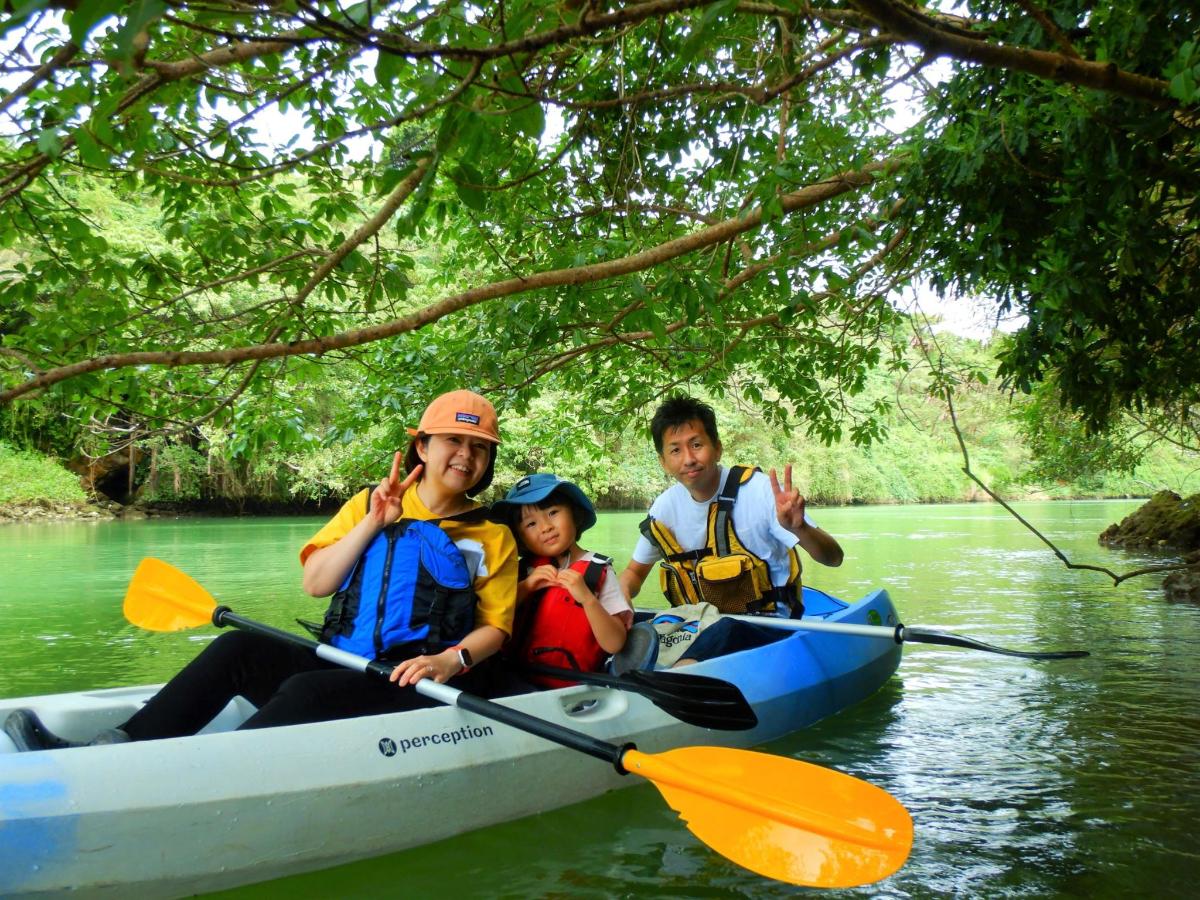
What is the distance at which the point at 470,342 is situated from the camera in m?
5.00

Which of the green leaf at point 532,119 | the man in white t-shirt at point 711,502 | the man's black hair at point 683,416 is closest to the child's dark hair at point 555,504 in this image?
the man in white t-shirt at point 711,502

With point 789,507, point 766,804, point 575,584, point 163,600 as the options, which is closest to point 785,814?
point 766,804

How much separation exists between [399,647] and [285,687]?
308 mm

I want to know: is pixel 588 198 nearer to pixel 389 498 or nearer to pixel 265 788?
pixel 389 498

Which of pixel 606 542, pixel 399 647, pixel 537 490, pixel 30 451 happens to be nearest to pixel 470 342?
pixel 537 490

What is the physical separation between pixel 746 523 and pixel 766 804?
1.64 metres

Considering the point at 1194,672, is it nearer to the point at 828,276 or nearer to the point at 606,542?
the point at 828,276

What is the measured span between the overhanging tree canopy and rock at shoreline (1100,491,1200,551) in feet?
23.7

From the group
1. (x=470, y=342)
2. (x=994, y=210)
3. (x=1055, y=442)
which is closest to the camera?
(x=994, y=210)

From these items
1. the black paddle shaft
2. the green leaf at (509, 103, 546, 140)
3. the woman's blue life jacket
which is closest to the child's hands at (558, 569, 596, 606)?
the woman's blue life jacket

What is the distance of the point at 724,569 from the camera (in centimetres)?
375

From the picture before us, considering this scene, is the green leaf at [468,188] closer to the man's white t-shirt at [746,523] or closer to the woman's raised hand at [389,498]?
the woman's raised hand at [389,498]

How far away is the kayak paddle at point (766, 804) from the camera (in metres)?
1.96

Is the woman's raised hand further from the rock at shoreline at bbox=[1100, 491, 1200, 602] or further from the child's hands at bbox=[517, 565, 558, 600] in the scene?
the rock at shoreline at bbox=[1100, 491, 1200, 602]
